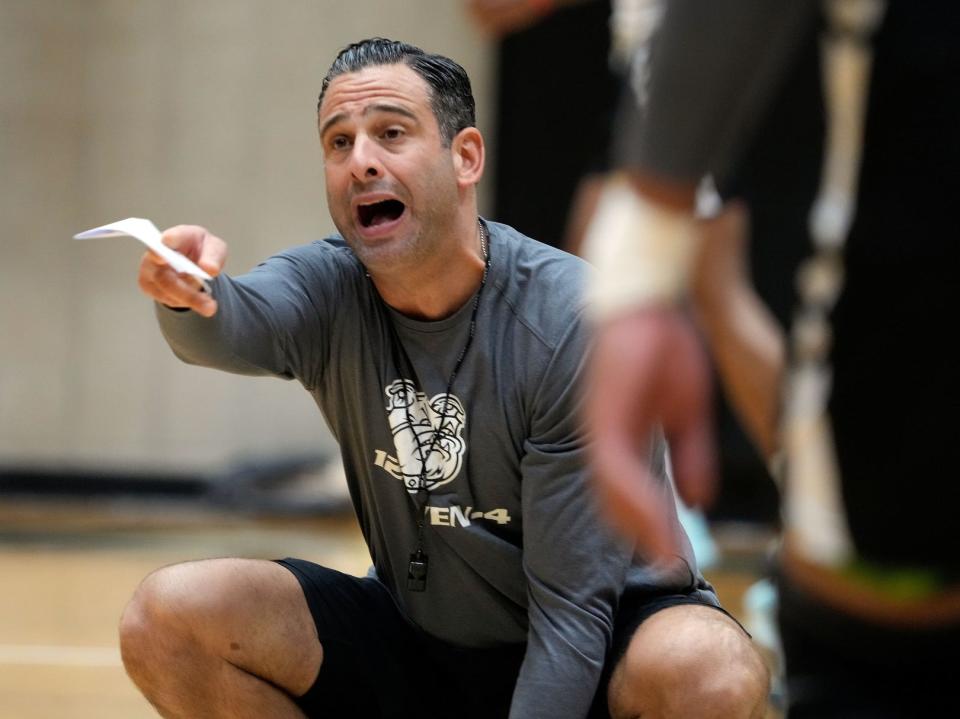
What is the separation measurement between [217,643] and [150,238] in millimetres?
762

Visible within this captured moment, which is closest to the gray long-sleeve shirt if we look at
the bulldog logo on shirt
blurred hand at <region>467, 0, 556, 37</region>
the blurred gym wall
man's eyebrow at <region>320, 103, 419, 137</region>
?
the bulldog logo on shirt

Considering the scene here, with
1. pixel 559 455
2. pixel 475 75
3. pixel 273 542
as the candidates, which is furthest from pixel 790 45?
pixel 475 75

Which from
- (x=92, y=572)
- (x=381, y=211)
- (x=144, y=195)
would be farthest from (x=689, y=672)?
(x=144, y=195)

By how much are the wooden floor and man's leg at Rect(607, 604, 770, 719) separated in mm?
1842

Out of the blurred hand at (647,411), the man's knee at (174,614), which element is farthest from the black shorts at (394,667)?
the blurred hand at (647,411)

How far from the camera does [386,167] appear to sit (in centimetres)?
256

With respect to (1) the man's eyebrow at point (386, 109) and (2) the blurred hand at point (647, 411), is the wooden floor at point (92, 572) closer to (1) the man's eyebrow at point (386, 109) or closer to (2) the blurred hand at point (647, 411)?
(1) the man's eyebrow at point (386, 109)

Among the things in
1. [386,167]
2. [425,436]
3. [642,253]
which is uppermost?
[386,167]

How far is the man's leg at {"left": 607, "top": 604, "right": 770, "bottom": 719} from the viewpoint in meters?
2.27

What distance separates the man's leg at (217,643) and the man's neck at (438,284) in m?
0.58

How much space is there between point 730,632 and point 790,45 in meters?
1.50

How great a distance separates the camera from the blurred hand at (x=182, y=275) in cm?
223

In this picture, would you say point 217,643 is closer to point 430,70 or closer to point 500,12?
point 430,70

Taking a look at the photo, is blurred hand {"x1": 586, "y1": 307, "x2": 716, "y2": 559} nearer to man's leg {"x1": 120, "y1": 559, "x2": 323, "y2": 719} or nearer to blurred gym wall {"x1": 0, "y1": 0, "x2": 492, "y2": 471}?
man's leg {"x1": 120, "y1": 559, "x2": 323, "y2": 719}
